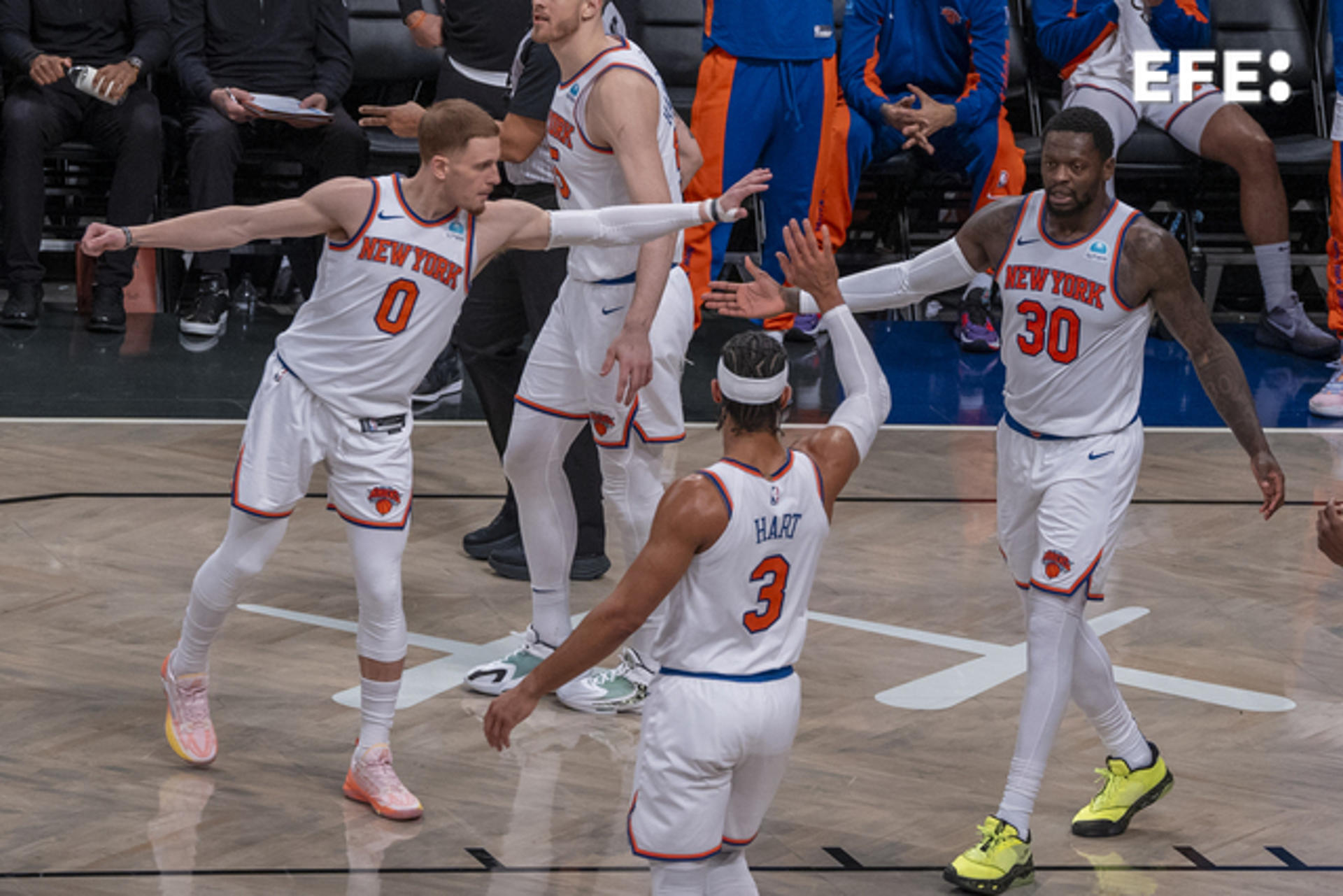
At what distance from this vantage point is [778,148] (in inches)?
352

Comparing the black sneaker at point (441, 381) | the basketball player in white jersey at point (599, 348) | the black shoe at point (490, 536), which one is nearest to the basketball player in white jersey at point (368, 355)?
the basketball player in white jersey at point (599, 348)

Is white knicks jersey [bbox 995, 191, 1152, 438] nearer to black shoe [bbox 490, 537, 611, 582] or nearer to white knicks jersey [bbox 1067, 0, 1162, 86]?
black shoe [bbox 490, 537, 611, 582]

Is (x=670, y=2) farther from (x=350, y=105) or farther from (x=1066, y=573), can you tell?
(x=1066, y=573)

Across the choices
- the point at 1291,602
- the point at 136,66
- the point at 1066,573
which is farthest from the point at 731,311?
the point at 136,66

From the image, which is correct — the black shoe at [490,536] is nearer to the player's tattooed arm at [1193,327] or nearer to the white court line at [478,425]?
the white court line at [478,425]

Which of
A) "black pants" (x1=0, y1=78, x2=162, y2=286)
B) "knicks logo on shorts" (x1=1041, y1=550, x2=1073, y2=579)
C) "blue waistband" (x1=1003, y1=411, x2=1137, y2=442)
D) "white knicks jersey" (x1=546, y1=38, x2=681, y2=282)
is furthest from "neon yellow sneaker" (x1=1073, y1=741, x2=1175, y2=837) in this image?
"black pants" (x1=0, y1=78, x2=162, y2=286)

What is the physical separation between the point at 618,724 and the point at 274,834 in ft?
3.92

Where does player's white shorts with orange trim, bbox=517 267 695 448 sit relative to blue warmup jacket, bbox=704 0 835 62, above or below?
below

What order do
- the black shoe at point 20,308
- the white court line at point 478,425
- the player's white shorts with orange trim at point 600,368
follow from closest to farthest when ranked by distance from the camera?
the player's white shorts with orange trim at point 600,368
the white court line at point 478,425
the black shoe at point 20,308

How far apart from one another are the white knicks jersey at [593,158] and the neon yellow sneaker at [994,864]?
199 cm

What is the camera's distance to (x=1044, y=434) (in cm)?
455

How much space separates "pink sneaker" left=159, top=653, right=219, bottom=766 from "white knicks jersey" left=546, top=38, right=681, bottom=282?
5.36 ft

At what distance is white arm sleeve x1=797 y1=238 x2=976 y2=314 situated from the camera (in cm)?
476

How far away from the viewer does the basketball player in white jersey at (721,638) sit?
3.37 m
